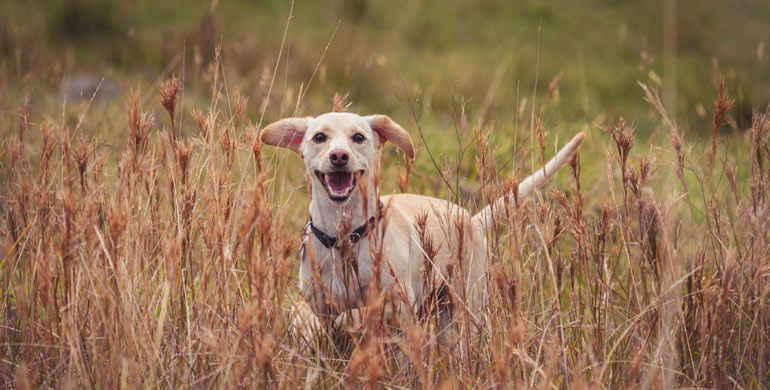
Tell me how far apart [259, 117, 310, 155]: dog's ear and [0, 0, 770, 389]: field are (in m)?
0.14

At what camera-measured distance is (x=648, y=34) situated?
10.4 m

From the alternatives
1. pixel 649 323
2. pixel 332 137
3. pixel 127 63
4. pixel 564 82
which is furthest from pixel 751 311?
pixel 127 63

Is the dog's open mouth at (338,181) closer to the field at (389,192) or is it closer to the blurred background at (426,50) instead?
the field at (389,192)

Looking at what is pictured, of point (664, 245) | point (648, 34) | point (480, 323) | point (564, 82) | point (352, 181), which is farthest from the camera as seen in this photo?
point (648, 34)

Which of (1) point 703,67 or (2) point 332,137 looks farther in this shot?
(1) point 703,67

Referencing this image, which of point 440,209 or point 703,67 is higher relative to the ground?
point 703,67

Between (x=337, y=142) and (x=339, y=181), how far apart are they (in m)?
0.17

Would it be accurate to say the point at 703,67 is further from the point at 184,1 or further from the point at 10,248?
the point at 10,248

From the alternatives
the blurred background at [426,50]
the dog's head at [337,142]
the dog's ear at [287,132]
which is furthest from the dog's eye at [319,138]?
the blurred background at [426,50]

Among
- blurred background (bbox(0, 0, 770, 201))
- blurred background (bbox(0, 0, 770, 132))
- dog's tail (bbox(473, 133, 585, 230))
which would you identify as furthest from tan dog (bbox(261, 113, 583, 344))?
blurred background (bbox(0, 0, 770, 132))

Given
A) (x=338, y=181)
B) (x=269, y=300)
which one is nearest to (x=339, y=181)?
(x=338, y=181)

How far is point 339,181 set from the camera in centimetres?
267

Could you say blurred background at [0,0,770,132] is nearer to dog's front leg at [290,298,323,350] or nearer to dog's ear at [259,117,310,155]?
dog's ear at [259,117,310,155]

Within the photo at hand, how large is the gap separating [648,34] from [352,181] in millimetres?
9374
